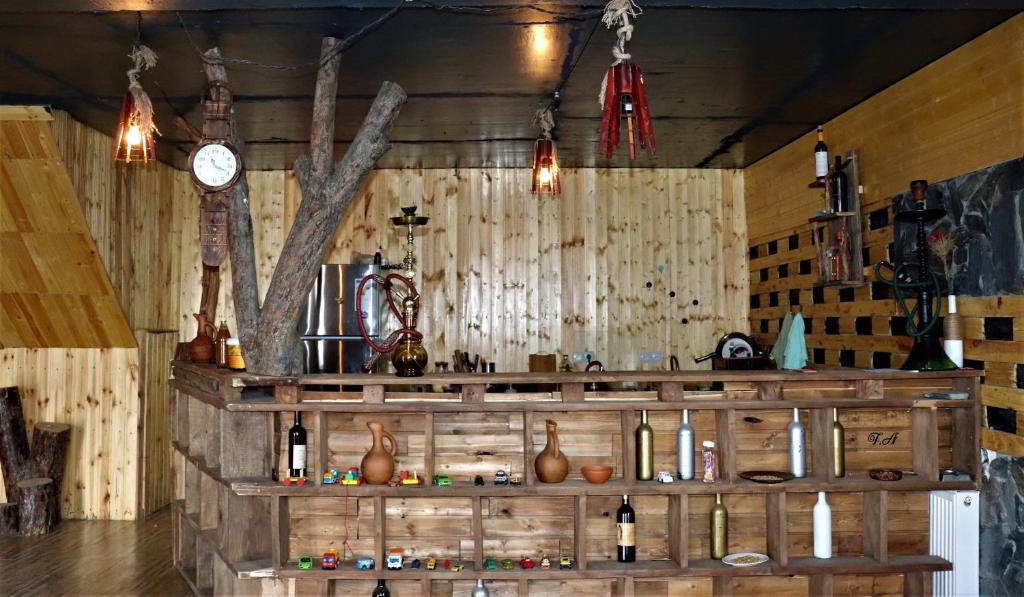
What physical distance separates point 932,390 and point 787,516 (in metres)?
1.06

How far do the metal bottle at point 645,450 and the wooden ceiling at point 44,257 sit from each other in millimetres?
4523

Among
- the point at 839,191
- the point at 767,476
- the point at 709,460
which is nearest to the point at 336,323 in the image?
the point at 709,460

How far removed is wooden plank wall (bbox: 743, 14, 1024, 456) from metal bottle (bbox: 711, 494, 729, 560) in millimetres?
1413

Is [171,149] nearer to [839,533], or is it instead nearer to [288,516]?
[288,516]

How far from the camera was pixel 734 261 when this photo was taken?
7.54 meters

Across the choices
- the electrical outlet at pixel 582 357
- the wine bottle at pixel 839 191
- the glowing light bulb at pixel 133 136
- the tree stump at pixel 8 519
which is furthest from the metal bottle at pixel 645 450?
the tree stump at pixel 8 519

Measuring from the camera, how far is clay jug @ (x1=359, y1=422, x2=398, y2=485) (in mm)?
3875

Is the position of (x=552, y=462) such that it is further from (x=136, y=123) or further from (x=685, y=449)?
(x=136, y=123)

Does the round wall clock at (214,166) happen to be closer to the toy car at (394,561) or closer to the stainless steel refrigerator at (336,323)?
the toy car at (394,561)

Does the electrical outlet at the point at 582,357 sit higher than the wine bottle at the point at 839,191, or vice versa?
the wine bottle at the point at 839,191

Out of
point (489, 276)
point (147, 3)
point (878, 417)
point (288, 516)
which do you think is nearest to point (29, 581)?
point (288, 516)

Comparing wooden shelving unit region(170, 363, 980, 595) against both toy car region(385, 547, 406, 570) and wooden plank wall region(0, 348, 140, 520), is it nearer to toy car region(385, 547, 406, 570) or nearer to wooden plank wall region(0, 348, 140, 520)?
toy car region(385, 547, 406, 570)

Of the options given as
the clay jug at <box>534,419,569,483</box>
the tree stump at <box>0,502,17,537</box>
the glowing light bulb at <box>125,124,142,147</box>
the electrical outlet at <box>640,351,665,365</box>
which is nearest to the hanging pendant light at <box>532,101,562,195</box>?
the clay jug at <box>534,419,569,483</box>

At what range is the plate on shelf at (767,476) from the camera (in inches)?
152
